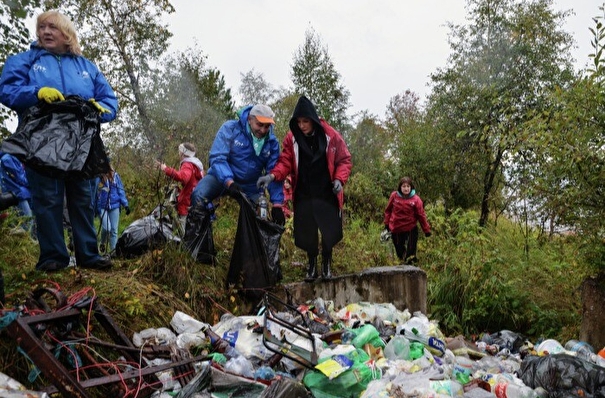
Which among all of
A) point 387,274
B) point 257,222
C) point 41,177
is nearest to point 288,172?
point 257,222

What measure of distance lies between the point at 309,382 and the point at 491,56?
11352 millimetres

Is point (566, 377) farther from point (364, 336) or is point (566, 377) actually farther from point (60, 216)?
point (60, 216)

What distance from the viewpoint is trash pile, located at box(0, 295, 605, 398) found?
2742 mm

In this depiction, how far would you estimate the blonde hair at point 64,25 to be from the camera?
127 inches

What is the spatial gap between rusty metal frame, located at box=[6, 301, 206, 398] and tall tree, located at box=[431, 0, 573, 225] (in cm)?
932

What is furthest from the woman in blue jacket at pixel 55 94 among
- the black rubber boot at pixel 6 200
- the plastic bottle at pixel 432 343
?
the plastic bottle at pixel 432 343

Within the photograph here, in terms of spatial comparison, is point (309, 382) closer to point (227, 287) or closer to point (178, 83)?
point (227, 287)

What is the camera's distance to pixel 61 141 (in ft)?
10.2

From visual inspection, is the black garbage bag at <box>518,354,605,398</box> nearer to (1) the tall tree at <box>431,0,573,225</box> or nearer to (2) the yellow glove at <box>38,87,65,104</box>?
(2) the yellow glove at <box>38,87,65,104</box>

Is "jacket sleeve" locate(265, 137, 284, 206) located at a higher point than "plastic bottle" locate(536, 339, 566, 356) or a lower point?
higher

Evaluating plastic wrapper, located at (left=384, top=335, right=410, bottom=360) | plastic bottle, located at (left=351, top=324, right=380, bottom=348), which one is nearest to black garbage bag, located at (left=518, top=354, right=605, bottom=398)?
plastic wrapper, located at (left=384, top=335, right=410, bottom=360)

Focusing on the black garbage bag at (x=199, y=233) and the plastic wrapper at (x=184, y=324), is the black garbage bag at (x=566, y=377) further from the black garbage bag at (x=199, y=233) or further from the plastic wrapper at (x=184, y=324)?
the black garbage bag at (x=199, y=233)

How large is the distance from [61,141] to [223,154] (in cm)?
153

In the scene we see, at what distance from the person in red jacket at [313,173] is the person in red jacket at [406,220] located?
291 centimetres
